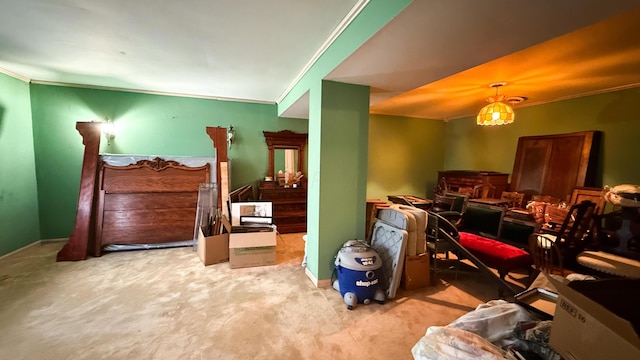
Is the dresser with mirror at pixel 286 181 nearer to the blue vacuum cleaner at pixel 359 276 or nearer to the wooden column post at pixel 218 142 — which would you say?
the wooden column post at pixel 218 142

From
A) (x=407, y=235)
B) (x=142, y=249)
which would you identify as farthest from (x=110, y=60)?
(x=407, y=235)

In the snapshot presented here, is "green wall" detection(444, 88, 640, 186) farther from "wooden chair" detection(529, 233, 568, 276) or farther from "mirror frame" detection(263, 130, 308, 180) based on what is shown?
"mirror frame" detection(263, 130, 308, 180)

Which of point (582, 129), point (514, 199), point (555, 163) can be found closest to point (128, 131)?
point (514, 199)

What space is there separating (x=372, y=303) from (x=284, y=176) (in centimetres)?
296

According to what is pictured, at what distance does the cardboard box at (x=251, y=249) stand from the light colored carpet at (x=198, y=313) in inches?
4.8

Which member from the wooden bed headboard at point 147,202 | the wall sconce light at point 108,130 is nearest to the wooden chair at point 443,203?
the wooden bed headboard at point 147,202

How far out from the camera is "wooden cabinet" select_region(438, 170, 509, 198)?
4.35 meters

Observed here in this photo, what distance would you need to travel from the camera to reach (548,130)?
13.3 feet

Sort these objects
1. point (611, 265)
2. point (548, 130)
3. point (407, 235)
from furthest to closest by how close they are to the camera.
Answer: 1. point (548, 130)
2. point (407, 235)
3. point (611, 265)

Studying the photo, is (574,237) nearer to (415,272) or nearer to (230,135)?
(415,272)

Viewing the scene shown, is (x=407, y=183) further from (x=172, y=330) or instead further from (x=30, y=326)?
(x=30, y=326)

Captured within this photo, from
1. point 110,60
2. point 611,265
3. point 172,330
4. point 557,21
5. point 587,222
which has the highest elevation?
point 110,60

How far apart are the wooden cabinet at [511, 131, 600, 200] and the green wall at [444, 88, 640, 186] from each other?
0.16 m

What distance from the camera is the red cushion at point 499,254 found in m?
2.57
